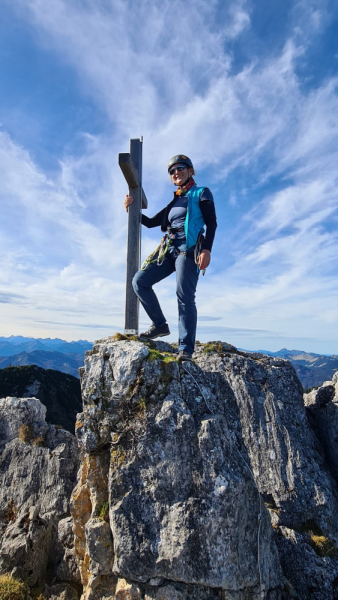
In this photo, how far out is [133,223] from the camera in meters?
9.47

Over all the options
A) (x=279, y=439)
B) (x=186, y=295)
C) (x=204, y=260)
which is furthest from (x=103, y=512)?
(x=204, y=260)

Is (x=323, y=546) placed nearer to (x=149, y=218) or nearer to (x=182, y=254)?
(x=182, y=254)

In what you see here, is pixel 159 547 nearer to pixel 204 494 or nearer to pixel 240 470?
pixel 204 494

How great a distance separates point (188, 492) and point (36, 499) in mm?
8588

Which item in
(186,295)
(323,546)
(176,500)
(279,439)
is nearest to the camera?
(176,500)

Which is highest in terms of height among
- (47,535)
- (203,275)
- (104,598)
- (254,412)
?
(203,275)

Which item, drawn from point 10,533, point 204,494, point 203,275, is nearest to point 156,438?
point 204,494

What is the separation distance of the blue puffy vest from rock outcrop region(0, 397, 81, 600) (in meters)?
8.45

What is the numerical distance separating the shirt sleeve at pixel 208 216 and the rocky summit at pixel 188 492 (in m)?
2.85

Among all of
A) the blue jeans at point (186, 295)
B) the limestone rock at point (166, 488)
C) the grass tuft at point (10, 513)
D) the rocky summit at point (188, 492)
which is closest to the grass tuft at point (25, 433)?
the grass tuft at point (10, 513)

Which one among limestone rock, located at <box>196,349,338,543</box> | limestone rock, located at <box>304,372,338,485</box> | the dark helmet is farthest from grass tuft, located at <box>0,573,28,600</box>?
the dark helmet

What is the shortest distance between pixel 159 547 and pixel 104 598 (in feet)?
5.16

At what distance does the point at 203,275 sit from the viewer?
25.2 ft

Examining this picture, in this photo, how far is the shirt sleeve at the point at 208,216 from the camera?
758 centimetres
